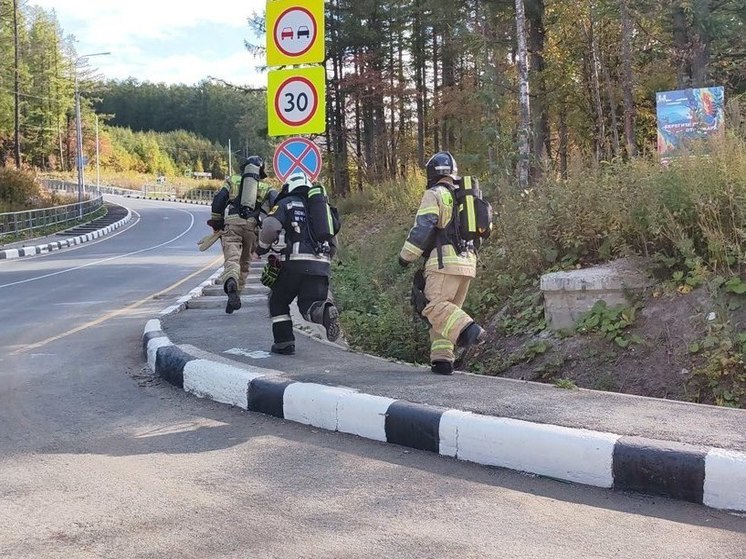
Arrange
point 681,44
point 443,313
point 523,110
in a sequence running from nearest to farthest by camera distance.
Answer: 1. point 443,313
2. point 523,110
3. point 681,44

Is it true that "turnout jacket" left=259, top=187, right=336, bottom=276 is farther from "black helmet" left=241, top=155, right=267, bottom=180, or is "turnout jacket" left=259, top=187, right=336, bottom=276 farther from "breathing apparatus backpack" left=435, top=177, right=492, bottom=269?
"black helmet" left=241, top=155, right=267, bottom=180

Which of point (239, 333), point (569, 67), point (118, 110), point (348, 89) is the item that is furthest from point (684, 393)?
point (118, 110)

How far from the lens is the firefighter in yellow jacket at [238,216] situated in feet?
28.8

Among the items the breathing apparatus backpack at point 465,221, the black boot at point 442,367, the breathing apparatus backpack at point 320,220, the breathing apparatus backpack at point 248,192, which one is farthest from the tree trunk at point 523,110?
the black boot at point 442,367

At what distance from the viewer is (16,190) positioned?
35375 mm

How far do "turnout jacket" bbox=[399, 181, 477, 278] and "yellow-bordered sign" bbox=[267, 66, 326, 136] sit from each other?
313 centimetres

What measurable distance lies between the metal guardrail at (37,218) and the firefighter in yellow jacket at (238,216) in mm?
22158

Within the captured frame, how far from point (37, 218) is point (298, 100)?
27.2 metres

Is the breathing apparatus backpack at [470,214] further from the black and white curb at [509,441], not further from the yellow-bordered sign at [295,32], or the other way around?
the yellow-bordered sign at [295,32]

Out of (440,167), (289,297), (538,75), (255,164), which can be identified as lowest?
(289,297)

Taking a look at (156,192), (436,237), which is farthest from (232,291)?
(156,192)

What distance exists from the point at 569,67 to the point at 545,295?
19.5 metres

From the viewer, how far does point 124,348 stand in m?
7.80

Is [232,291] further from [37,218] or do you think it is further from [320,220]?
[37,218]
